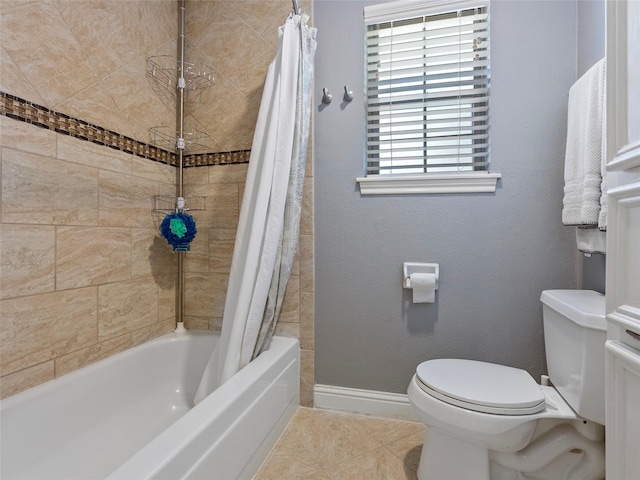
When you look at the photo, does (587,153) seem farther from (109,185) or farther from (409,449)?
(109,185)

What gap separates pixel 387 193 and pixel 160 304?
52.7 inches

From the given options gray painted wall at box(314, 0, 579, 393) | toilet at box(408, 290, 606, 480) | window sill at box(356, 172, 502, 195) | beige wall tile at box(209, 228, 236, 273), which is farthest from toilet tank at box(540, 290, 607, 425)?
beige wall tile at box(209, 228, 236, 273)

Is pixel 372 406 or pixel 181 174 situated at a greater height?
pixel 181 174

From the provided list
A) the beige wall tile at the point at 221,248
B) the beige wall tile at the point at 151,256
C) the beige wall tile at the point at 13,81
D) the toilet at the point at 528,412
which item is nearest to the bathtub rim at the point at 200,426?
the beige wall tile at the point at 221,248

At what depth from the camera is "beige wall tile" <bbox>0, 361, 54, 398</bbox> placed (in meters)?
1.08

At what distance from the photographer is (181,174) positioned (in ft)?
5.86

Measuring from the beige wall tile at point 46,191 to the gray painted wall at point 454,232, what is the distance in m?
1.01

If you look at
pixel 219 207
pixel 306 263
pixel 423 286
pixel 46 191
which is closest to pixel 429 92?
pixel 423 286

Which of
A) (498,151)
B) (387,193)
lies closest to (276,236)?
(387,193)

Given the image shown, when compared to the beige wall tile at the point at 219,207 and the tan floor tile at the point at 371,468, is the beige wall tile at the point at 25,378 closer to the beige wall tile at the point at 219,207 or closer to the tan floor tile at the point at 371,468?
the beige wall tile at the point at 219,207

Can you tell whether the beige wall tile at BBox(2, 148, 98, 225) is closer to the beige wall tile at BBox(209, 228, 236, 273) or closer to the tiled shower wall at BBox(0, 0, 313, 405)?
the tiled shower wall at BBox(0, 0, 313, 405)

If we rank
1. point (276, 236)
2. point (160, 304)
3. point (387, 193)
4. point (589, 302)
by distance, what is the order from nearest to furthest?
point (589, 302) → point (276, 236) → point (387, 193) → point (160, 304)

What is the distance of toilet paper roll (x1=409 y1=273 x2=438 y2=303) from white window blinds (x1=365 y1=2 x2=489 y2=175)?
0.53 m

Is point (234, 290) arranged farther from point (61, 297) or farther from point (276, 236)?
point (61, 297)
